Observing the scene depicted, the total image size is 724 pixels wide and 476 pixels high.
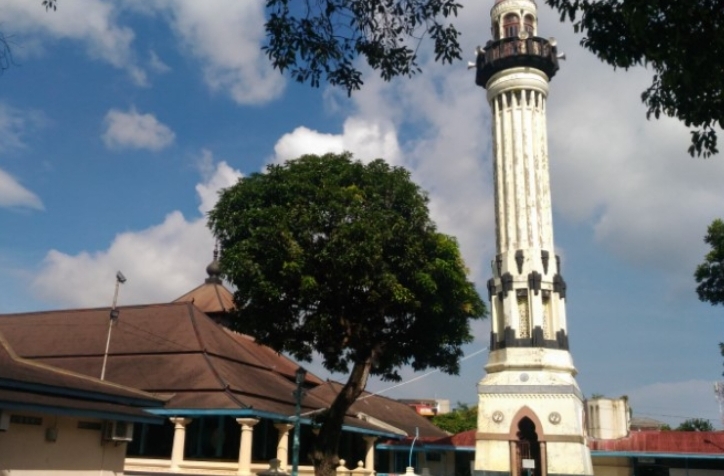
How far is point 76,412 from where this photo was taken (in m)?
14.0

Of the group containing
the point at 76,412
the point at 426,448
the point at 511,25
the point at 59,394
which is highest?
the point at 511,25

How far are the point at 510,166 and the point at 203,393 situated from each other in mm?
17372

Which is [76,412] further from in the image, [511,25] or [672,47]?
[511,25]

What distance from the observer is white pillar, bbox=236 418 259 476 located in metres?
22.1

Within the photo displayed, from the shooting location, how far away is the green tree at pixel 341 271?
808 inches

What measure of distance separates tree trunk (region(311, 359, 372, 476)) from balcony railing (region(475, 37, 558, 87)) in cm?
1769

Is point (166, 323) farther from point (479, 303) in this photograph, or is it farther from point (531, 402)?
point (531, 402)

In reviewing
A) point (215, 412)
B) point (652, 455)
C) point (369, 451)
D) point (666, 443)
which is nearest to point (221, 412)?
point (215, 412)

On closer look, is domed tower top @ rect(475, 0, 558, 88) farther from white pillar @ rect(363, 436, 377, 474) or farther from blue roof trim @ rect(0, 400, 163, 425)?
blue roof trim @ rect(0, 400, 163, 425)

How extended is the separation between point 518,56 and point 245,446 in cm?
2139

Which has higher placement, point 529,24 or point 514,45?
point 529,24

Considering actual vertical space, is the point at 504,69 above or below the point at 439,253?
above

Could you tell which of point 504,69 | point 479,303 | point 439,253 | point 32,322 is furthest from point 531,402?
point 32,322

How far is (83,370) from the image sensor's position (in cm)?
2709
